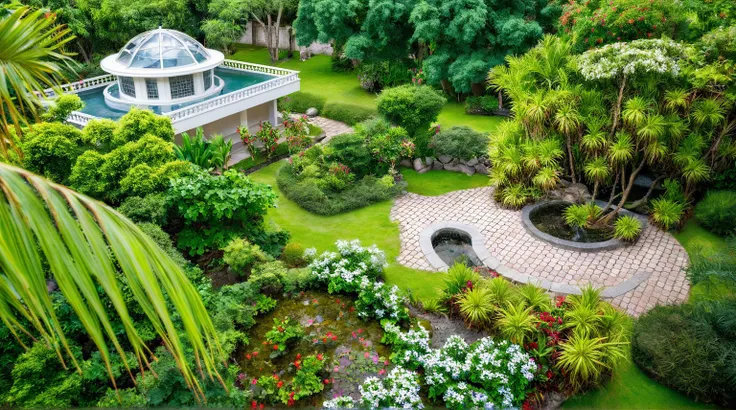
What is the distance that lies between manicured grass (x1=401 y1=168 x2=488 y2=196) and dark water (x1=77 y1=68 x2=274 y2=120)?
26.9 ft

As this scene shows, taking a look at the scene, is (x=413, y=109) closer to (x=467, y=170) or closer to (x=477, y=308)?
(x=467, y=170)

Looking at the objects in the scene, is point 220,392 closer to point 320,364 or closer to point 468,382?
point 320,364

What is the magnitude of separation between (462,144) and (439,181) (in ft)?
4.45

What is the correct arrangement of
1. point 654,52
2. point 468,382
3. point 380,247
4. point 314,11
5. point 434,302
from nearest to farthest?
point 468,382 → point 434,302 → point 654,52 → point 380,247 → point 314,11

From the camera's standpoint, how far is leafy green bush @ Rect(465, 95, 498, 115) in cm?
2205

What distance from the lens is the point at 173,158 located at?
12.2 metres

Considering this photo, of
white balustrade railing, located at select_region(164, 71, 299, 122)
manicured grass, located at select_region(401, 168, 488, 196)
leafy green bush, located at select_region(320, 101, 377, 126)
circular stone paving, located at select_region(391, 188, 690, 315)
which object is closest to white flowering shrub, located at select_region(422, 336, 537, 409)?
circular stone paving, located at select_region(391, 188, 690, 315)

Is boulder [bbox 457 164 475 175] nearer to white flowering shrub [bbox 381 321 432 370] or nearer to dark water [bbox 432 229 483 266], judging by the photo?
dark water [bbox 432 229 483 266]

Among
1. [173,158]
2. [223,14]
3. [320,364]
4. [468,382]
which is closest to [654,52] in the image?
[468,382]

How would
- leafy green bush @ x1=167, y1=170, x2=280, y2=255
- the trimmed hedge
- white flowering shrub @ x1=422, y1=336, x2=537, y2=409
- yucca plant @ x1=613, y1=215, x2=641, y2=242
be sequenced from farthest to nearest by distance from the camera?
the trimmed hedge → yucca plant @ x1=613, y1=215, x2=641, y2=242 → leafy green bush @ x1=167, y1=170, x2=280, y2=255 → white flowering shrub @ x1=422, y1=336, x2=537, y2=409

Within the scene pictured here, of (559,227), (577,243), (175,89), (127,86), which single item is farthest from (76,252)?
(127,86)

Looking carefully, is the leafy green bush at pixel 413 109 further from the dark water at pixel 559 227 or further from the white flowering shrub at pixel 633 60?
the white flowering shrub at pixel 633 60

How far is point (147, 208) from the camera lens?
425 inches

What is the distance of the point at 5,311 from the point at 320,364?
23.7 ft
